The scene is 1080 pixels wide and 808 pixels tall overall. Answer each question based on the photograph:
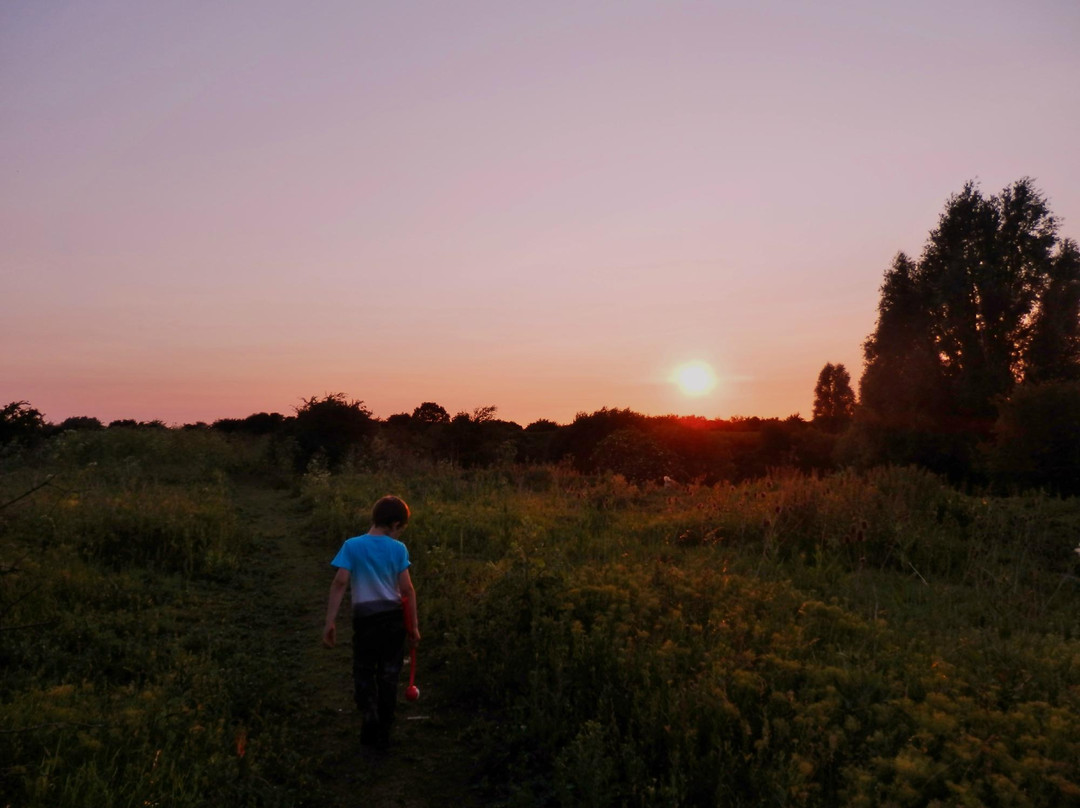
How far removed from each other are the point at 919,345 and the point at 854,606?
3078 centimetres

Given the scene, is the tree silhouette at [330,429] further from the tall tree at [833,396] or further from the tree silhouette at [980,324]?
the tall tree at [833,396]

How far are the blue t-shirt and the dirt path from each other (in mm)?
1046

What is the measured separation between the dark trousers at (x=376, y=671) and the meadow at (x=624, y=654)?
471mm

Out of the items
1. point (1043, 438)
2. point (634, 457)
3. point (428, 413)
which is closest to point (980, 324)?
point (1043, 438)

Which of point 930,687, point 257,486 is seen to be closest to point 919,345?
point 257,486

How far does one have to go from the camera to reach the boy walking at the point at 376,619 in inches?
218

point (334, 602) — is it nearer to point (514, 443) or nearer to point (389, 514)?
point (389, 514)

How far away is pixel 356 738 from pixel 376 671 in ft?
1.84

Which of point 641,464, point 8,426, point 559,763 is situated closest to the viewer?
point 559,763

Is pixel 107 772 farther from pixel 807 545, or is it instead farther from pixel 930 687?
pixel 807 545

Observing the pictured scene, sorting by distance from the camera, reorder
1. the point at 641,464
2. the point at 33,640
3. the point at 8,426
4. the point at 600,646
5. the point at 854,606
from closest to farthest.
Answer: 1. the point at 600,646
2. the point at 33,640
3. the point at 854,606
4. the point at 641,464
5. the point at 8,426

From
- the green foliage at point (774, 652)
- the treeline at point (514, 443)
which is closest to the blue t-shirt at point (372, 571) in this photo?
the green foliage at point (774, 652)

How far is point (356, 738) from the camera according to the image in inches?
222

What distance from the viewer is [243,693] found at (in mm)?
5914
